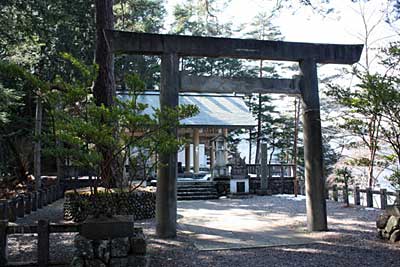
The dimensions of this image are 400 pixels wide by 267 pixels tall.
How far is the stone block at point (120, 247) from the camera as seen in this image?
446 centimetres

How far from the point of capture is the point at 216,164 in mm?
17938

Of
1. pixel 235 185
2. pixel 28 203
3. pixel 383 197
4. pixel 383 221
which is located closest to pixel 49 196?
pixel 28 203

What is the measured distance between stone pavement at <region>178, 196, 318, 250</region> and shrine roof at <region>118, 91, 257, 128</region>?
23.5 ft

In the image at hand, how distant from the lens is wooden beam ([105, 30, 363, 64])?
6.79 metres

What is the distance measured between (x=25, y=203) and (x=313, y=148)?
328 inches

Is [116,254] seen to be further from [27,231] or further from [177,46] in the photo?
[177,46]

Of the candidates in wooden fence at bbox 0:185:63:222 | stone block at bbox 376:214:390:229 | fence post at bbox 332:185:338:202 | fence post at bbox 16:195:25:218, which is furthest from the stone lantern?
stone block at bbox 376:214:390:229

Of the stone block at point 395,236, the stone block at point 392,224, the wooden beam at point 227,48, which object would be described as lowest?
the stone block at point 395,236

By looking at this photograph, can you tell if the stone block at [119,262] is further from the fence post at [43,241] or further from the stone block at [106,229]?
the fence post at [43,241]

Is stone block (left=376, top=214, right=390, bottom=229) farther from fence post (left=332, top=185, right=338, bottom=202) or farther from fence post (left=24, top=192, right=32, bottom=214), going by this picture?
fence post (left=24, top=192, right=32, bottom=214)

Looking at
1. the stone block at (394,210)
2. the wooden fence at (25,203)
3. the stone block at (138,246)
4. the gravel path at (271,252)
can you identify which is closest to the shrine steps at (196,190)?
the wooden fence at (25,203)

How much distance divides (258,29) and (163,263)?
2307cm

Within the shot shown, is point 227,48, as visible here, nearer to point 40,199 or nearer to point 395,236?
point 395,236

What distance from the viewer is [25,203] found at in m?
10.3
